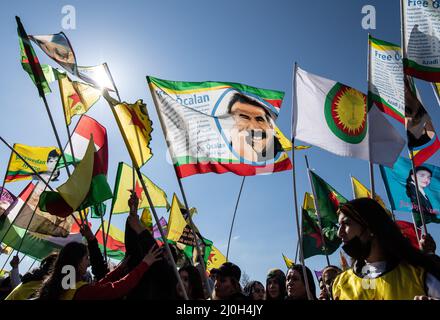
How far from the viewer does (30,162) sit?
40.6 ft

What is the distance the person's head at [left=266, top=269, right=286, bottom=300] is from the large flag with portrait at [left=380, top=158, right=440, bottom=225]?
200 inches

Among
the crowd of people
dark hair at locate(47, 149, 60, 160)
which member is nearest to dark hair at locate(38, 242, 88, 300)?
the crowd of people

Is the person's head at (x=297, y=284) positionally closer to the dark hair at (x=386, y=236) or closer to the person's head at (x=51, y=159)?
the dark hair at (x=386, y=236)

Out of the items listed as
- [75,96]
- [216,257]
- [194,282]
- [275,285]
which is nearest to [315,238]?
[216,257]

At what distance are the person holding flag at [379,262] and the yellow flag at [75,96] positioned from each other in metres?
A: 6.04

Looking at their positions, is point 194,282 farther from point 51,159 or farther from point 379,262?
point 51,159

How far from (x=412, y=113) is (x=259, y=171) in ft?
8.33

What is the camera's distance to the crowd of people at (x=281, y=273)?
2617mm

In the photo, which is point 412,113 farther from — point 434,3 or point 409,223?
point 409,223

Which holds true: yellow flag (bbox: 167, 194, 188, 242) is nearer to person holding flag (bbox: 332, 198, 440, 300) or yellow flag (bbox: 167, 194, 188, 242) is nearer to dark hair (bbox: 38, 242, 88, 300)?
dark hair (bbox: 38, 242, 88, 300)

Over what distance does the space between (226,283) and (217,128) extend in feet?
8.99

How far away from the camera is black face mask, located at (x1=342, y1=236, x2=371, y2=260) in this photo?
289 cm

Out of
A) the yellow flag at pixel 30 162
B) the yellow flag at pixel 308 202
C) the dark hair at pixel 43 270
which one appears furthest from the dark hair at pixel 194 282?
the yellow flag at pixel 30 162
